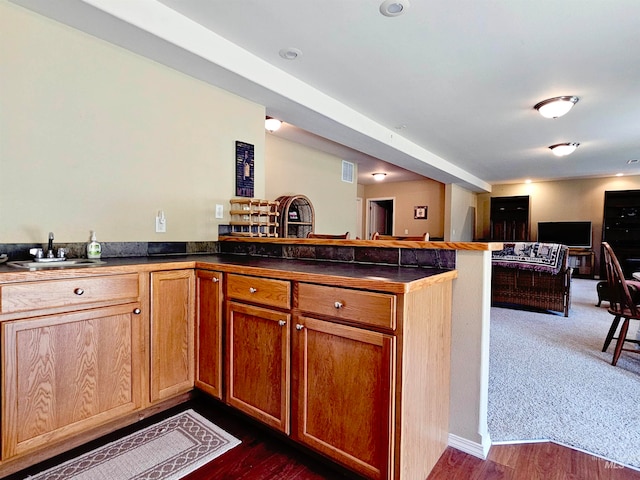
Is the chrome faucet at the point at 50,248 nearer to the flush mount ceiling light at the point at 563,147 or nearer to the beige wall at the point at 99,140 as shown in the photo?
the beige wall at the point at 99,140

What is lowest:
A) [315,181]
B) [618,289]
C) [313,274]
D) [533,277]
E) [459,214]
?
[533,277]

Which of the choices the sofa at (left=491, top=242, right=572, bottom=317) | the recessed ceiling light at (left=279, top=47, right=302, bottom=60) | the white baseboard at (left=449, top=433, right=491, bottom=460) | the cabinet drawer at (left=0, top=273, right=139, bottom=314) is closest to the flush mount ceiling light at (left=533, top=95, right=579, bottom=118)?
the sofa at (left=491, top=242, right=572, bottom=317)

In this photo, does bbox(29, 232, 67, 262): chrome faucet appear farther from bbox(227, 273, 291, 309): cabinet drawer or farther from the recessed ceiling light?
the recessed ceiling light

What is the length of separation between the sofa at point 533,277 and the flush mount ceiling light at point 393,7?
3.15 metres

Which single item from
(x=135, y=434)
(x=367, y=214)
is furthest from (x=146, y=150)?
(x=367, y=214)

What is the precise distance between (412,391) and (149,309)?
1.40m

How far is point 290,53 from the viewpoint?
2713 mm

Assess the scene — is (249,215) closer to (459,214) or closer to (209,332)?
(209,332)

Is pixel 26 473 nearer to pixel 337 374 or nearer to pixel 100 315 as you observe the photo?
pixel 100 315

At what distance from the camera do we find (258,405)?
67.5 inches

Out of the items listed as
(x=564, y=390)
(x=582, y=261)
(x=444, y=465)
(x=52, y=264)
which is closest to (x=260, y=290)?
(x=52, y=264)

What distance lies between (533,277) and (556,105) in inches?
86.5

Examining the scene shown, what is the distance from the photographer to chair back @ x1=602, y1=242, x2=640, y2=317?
2.70 metres

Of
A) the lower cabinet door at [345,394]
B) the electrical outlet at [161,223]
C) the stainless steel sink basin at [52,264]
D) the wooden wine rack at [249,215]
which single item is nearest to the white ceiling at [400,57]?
the wooden wine rack at [249,215]
